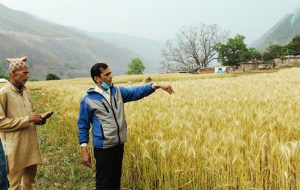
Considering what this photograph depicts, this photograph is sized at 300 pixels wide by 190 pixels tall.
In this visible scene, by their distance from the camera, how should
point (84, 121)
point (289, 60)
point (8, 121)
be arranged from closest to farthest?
point (84, 121) → point (8, 121) → point (289, 60)

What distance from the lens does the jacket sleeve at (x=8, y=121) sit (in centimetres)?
461

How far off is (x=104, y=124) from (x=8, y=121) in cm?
139

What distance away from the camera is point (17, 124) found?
183 inches

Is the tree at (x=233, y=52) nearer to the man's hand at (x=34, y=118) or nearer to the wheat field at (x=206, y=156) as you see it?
the wheat field at (x=206, y=156)

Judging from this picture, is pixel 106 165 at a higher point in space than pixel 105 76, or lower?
lower

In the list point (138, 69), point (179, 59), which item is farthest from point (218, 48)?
point (138, 69)

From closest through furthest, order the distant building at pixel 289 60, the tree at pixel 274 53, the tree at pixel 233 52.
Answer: the distant building at pixel 289 60, the tree at pixel 233 52, the tree at pixel 274 53

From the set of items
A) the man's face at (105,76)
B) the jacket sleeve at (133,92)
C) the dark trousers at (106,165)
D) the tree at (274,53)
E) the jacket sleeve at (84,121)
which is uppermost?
the tree at (274,53)

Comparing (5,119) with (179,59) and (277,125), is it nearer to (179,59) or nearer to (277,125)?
(277,125)

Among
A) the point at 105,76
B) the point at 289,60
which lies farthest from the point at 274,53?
the point at 105,76

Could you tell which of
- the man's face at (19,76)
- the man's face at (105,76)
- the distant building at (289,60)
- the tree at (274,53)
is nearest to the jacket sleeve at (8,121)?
the man's face at (19,76)

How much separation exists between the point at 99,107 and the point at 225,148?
1.58 meters

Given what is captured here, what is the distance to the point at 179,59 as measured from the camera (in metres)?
86.9

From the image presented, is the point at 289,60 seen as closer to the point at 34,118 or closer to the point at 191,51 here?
the point at 191,51
